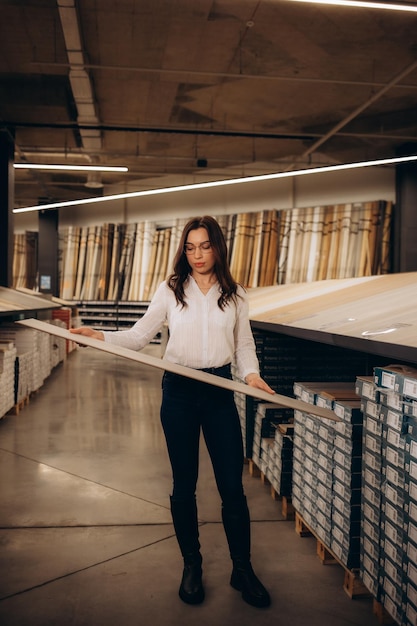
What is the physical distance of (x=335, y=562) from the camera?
8.25 feet

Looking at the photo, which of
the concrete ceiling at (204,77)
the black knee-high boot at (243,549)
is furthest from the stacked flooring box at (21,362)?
the black knee-high boot at (243,549)

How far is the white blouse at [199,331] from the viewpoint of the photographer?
6.99 ft

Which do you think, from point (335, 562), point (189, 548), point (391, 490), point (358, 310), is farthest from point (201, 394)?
point (335, 562)

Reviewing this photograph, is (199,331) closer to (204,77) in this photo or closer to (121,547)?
(121,547)

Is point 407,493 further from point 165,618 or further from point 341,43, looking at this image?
point 341,43

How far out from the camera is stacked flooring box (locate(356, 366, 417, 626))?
1.75 metres

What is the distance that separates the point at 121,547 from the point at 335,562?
101 centimetres

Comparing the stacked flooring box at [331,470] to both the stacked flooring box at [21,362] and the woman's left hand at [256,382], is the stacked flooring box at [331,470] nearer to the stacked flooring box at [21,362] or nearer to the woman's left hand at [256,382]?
the woman's left hand at [256,382]

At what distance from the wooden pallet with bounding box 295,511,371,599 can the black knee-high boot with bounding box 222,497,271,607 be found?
336mm

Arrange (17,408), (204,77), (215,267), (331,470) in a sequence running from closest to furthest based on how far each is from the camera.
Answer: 1. (215,267)
2. (331,470)
3. (17,408)
4. (204,77)

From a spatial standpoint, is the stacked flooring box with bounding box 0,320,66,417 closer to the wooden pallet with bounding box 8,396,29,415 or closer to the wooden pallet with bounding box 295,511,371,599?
the wooden pallet with bounding box 8,396,29,415

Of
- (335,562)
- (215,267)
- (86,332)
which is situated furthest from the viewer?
(335,562)

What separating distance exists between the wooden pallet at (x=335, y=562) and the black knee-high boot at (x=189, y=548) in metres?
0.59

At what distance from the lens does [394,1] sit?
12.7 ft
